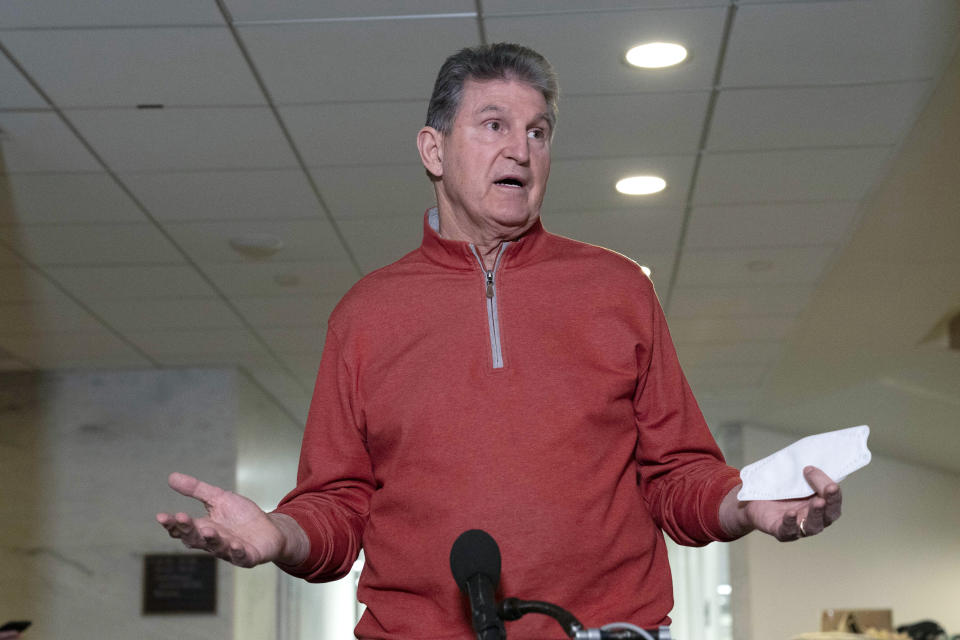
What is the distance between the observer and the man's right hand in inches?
46.4

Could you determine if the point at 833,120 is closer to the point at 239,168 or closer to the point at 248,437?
the point at 239,168

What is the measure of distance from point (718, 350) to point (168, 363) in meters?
3.73

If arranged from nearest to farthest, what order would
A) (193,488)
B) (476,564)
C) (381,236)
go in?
(476,564)
(193,488)
(381,236)

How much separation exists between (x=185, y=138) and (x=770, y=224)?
2671 mm

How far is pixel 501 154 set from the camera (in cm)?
155

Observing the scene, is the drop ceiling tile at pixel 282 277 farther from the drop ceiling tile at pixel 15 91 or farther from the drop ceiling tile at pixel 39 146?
the drop ceiling tile at pixel 15 91

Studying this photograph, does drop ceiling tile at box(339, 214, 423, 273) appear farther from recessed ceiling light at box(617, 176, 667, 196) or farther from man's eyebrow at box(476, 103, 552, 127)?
man's eyebrow at box(476, 103, 552, 127)

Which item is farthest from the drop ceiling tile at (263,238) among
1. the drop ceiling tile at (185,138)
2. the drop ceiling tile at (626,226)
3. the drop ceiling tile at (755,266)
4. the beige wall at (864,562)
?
the beige wall at (864,562)

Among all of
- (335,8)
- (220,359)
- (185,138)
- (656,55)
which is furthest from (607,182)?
(220,359)

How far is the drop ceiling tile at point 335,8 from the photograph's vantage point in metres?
3.25

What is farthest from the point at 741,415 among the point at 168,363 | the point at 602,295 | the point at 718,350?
the point at 602,295

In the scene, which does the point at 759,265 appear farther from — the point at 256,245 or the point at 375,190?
the point at 256,245

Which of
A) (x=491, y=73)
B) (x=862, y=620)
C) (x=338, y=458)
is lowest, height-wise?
(x=862, y=620)

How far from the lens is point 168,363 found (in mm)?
8031
